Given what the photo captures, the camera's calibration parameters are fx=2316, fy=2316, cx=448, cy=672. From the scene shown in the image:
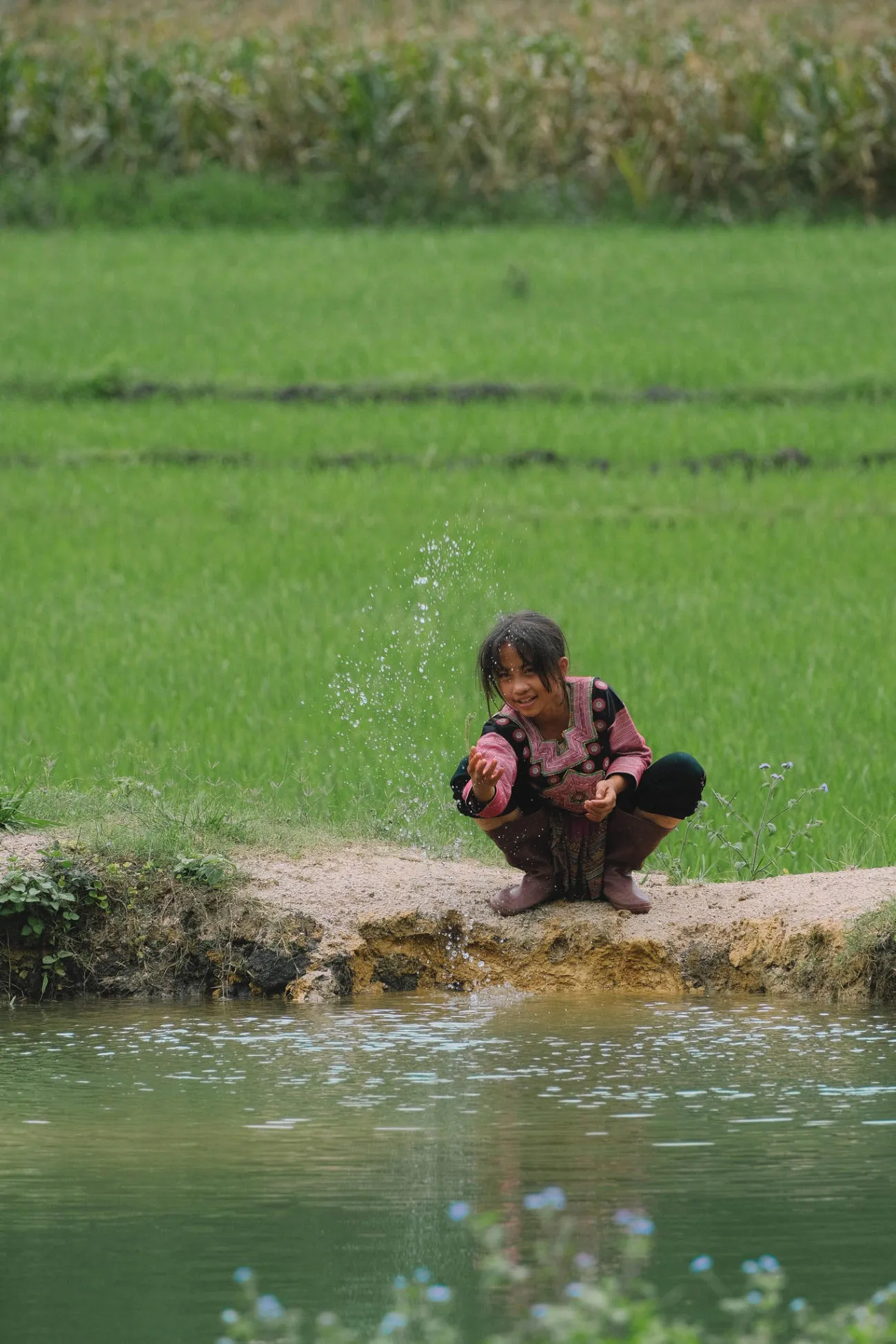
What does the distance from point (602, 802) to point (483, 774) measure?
11.0 inches

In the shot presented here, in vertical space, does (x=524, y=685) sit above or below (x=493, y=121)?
below

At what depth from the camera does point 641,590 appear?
30.2ft

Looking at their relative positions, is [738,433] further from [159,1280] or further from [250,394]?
[159,1280]

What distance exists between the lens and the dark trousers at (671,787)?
500 cm

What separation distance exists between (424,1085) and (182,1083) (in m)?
0.44

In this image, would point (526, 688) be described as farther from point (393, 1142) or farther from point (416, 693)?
point (416, 693)

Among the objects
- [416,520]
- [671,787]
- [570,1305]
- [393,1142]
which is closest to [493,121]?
[416,520]

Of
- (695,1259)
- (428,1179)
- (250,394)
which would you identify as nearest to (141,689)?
(428,1179)

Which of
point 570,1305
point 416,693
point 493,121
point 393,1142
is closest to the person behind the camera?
point 570,1305

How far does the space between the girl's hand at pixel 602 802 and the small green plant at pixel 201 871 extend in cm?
85

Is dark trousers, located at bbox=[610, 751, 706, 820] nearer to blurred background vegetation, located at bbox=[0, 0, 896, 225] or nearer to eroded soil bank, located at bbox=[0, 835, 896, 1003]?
eroded soil bank, located at bbox=[0, 835, 896, 1003]

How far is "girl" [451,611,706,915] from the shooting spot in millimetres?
4871

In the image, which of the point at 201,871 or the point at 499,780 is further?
the point at 201,871

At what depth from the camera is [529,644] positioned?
484 cm
